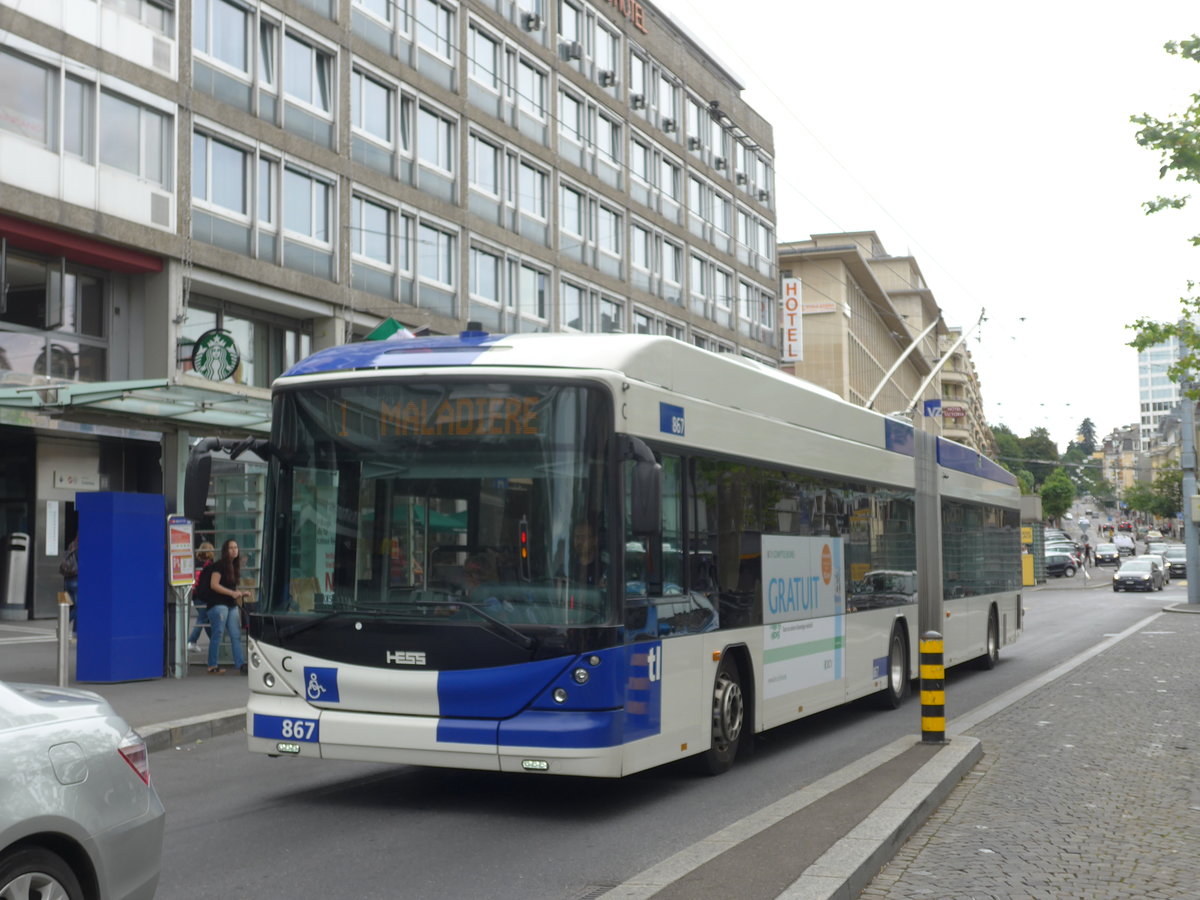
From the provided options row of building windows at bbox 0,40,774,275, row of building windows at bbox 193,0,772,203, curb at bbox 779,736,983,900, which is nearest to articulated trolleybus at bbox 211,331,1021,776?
curb at bbox 779,736,983,900

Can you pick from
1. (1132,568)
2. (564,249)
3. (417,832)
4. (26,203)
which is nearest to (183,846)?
(417,832)

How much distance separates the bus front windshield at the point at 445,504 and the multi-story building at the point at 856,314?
51735 millimetres

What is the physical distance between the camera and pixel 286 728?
8727mm

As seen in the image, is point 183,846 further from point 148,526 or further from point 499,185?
point 499,185

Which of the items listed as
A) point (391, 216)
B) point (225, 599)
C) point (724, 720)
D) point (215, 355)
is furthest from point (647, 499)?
point (391, 216)

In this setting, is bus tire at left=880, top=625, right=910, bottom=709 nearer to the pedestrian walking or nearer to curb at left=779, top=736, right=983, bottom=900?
curb at left=779, top=736, right=983, bottom=900

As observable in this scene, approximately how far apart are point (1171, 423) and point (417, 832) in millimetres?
201683

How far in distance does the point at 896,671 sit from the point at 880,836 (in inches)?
321

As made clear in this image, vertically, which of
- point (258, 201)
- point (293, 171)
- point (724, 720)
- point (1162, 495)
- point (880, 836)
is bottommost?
point (880, 836)

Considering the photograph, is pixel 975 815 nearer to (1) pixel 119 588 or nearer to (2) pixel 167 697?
(2) pixel 167 697

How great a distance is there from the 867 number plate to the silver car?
11.4ft

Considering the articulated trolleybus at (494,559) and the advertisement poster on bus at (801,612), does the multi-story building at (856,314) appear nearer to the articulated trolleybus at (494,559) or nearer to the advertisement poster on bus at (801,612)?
the advertisement poster on bus at (801,612)

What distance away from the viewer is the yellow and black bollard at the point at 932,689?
10.9 meters

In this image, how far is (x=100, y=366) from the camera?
83.5 ft
